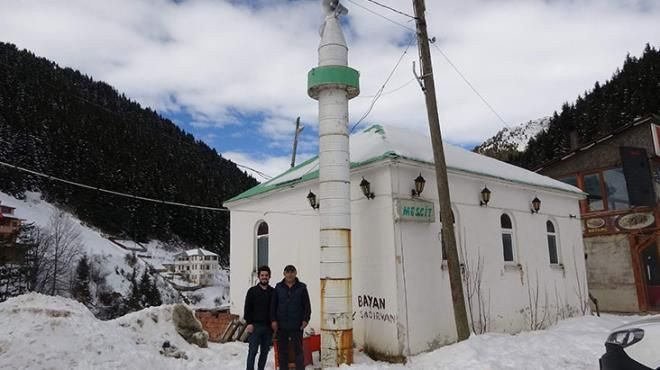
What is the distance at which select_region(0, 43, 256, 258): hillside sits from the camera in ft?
296

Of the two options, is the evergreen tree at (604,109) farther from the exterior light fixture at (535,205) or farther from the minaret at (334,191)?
the minaret at (334,191)

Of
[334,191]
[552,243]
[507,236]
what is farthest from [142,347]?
[552,243]

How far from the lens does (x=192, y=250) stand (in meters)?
99.3

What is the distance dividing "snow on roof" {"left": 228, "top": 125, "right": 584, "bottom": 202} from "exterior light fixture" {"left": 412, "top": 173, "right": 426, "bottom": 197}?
0.37 metres

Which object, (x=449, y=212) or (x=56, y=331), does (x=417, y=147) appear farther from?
(x=56, y=331)

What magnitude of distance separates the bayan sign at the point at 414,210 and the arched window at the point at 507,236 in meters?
2.99

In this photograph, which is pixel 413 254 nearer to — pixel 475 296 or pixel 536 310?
pixel 475 296

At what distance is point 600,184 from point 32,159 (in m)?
97.5

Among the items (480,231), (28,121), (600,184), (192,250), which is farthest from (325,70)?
(28,121)

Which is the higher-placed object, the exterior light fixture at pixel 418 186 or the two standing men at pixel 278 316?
the exterior light fixture at pixel 418 186

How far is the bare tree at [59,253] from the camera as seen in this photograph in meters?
67.2

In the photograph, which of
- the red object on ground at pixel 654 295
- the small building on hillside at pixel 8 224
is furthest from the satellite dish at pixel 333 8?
the small building on hillside at pixel 8 224

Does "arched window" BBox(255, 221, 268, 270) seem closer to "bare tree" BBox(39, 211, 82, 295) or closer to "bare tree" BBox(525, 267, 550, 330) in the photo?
"bare tree" BBox(525, 267, 550, 330)

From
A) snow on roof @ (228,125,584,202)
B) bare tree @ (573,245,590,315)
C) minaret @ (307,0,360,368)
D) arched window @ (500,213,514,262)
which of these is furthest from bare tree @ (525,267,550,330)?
minaret @ (307,0,360,368)
